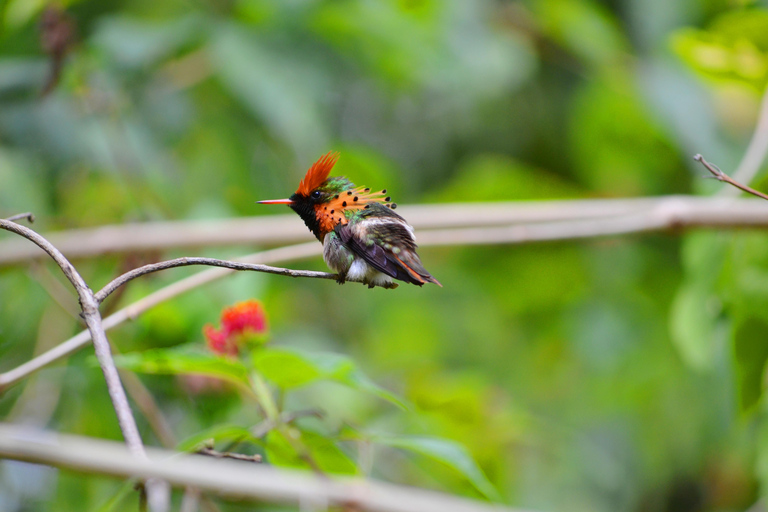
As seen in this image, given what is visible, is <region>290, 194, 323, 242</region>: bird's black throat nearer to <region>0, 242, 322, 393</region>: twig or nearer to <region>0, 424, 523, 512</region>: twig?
<region>0, 242, 322, 393</region>: twig

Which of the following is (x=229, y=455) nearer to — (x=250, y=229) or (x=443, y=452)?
(x=443, y=452)

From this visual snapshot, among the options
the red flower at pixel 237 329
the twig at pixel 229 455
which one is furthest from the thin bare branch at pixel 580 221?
the twig at pixel 229 455

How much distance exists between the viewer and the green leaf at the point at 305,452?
987mm

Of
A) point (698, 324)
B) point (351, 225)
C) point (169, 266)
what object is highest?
point (698, 324)

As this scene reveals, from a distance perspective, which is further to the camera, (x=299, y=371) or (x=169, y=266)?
(x=299, y=371)

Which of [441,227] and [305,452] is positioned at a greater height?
[441,227]

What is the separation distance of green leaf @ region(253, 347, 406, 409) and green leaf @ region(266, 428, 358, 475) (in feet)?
0.26

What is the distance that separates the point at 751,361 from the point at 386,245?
1008mm

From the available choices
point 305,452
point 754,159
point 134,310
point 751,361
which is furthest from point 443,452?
point 754,159

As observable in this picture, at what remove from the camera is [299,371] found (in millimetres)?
980

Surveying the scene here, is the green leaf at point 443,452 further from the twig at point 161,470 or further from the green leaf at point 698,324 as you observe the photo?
the green leaf at point 698,324

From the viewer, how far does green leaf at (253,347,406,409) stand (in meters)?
0.96

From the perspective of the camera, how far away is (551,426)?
294 cm

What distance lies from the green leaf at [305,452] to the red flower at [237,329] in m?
0.17
